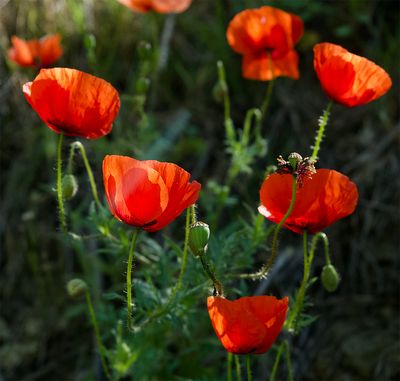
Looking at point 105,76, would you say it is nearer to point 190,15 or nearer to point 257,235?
point 190,15

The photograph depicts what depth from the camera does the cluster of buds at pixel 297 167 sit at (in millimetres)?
1477

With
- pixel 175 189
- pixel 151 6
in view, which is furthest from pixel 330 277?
pixel 151 6

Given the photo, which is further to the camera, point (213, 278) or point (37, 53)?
point (37, 53)

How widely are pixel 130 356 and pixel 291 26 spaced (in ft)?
3.55

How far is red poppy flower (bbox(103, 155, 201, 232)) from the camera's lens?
4.75ft

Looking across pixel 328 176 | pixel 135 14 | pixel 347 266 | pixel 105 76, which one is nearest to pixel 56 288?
pixel 105 76

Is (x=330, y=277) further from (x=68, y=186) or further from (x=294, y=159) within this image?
(x=68, y=186)

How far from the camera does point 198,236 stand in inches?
58.0

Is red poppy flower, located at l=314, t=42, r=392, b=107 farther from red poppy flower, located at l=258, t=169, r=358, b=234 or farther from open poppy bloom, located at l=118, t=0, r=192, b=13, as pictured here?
open poppy bloom, located at l=118, t=0, r=192, b=13

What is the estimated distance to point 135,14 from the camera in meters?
3.69

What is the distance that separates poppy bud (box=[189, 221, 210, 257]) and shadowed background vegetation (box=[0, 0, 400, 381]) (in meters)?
0.59

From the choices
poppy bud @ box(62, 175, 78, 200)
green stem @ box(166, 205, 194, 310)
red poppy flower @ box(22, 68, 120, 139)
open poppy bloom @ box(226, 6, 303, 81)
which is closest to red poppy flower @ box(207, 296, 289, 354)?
green stem @ box(166, 205, 194, 310)

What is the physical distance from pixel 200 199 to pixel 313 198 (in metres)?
1.38

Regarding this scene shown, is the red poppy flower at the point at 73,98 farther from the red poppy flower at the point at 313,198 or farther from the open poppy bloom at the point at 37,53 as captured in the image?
the open poppy bloom at the point at 37,53
